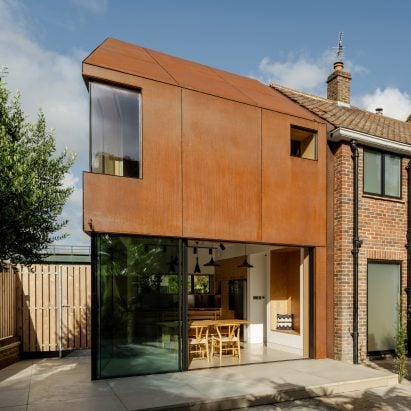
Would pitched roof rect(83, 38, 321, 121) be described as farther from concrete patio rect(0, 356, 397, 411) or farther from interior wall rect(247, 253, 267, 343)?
concrete patio rect(0, 356, 397, 411)

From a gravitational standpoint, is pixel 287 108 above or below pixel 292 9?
below

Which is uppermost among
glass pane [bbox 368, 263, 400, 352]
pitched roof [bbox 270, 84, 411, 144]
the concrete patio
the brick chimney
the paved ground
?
the brick chimney

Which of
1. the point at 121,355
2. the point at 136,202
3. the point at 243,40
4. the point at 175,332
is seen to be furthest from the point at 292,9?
the point at 121,355

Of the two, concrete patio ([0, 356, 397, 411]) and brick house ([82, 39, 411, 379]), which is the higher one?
brick house ([82, 39, 411, 379])

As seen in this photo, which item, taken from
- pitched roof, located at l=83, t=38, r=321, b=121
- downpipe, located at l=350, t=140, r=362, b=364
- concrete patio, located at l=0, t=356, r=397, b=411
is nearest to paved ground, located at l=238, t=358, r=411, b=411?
concrete patio, located at l=0, t=356, r=397, b=411

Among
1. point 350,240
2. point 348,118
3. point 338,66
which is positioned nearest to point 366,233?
point 350,240

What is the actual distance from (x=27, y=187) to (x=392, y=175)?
8.60 m

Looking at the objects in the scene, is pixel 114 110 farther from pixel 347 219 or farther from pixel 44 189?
pixel 347 219

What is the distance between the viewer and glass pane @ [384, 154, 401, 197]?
10680 millimetres

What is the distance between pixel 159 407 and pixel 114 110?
5.12m

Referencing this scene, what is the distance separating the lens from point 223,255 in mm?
15023

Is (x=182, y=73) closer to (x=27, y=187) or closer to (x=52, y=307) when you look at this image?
(x=27, y=187)

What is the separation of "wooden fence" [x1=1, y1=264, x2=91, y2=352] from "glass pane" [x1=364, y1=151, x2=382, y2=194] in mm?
7483

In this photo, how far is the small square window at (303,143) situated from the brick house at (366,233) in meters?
0.42
